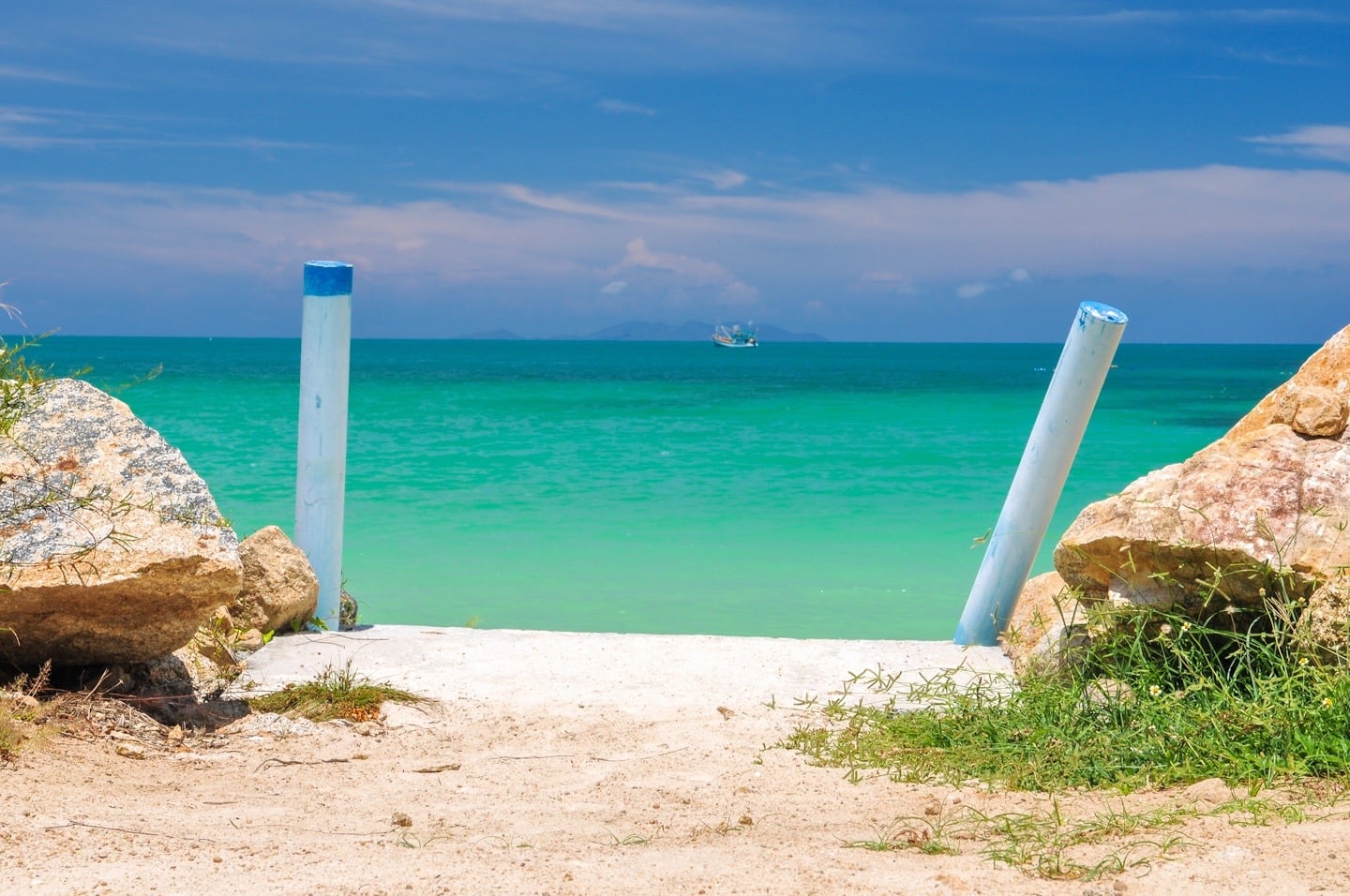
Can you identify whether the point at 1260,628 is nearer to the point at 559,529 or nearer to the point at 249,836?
the point at 249,836

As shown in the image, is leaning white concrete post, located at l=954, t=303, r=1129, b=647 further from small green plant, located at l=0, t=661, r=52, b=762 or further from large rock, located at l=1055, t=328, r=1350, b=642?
small green plant, located at l=0, t=661, r=52, b=762

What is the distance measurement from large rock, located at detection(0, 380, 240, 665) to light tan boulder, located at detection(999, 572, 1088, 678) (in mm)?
3151

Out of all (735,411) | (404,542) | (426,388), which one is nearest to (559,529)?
(404,542)

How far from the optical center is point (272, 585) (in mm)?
5898

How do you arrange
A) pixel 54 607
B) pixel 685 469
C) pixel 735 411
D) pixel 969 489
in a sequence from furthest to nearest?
pixel 735 411
pixel 685 469
pixel 969 489
pixel 54 607

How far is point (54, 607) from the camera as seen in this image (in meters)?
4.25

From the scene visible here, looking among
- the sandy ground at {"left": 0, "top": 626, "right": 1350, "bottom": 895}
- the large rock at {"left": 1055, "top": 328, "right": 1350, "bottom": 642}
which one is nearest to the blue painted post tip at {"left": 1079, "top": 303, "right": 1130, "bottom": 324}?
the large rock at {"left": 1055, "top": 328, "right": 1350, "bottom": 642}

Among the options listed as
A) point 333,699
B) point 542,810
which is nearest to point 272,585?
point 333,699

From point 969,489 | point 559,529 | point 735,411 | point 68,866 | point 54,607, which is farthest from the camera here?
point 735,411

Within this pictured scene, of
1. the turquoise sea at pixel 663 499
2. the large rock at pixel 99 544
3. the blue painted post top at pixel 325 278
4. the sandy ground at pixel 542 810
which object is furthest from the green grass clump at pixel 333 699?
the blue painted post top at pixel 325 278

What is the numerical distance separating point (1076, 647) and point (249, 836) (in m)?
3.05

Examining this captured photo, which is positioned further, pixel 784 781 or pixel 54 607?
pixel 54 607

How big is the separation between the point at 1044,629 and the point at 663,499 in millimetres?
10032

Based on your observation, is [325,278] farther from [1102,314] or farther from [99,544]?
[1102,314]
